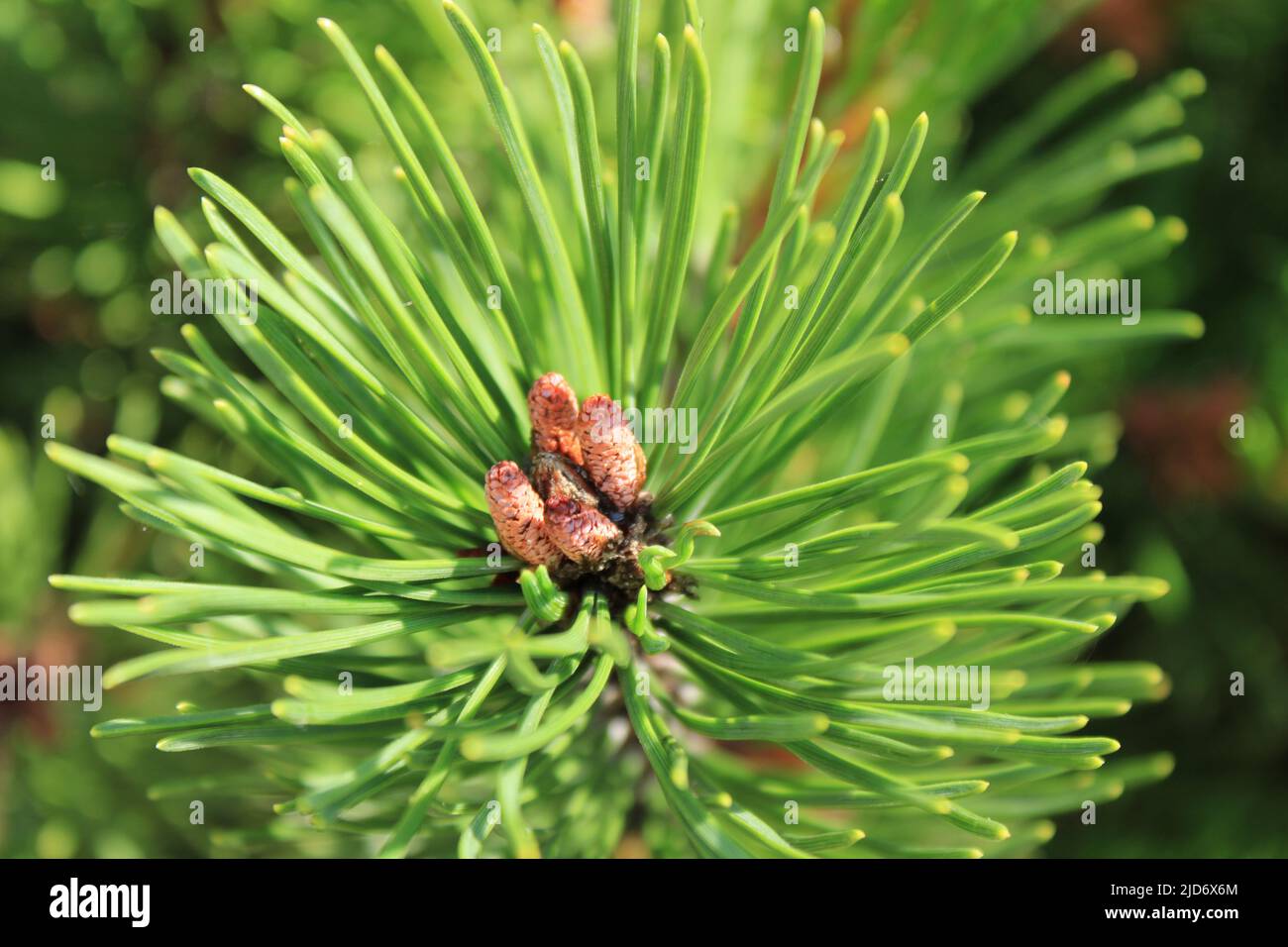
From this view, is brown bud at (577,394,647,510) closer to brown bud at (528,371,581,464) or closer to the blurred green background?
brown bud at (528,371,581,464)

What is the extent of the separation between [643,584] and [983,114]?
0.83m

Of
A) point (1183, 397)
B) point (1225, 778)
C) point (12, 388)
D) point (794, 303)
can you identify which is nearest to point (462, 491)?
point (794, 303)

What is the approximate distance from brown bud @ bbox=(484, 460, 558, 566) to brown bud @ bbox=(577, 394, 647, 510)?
4cm

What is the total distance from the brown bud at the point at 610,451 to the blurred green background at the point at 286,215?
1.34 feet

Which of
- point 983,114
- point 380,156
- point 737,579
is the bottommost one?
point 737,579

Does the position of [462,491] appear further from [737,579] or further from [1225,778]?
[1225,778]

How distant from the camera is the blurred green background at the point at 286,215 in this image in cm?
90

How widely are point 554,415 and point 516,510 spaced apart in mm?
62

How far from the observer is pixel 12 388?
987mm

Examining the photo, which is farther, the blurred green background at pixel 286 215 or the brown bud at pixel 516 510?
the blurred green background at pixel 286 215

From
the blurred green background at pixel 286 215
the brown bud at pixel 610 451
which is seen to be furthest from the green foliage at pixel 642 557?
the blurred green background at pixel 286 215

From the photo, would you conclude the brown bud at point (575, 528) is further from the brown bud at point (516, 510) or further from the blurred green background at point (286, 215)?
the blurred green background at point (286, 215)
